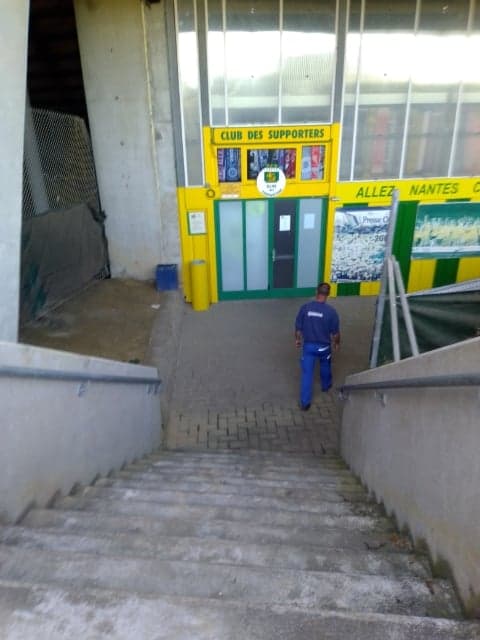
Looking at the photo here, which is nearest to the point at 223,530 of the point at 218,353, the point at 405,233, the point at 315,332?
the point at 315,332

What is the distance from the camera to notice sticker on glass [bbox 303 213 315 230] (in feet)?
33.2

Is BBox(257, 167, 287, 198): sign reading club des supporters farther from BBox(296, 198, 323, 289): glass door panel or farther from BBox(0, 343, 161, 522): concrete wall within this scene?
BBox(0, 343, 161, 522): concrete wall

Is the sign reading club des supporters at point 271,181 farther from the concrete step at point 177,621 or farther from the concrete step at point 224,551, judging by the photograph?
the concrete step at point 177,621

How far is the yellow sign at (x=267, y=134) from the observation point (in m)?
9.26

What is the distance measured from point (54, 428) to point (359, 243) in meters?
8.83

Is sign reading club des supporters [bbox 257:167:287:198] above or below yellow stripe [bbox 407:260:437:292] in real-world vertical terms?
above

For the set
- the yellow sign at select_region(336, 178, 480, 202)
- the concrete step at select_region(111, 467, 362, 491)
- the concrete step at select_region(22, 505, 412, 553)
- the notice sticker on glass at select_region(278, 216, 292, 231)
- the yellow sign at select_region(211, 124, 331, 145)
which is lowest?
the concrete step at select_region(111, 467, 362, 491)

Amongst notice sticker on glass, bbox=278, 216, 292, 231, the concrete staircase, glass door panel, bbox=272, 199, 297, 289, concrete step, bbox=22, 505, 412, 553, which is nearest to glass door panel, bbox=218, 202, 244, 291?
glass door panel, bbox=272, 199, 297, 289

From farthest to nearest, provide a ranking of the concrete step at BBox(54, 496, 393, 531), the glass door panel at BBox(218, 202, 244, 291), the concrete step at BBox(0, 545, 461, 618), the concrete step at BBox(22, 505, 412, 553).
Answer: the glass door panel at BBox(218, 202, 244, 291), the concrete step at BBox(54, 496, 393, 531), the concrete step at BBox(22, 505, 412, 553), the concrete step at BBox(0, 545, 461, 618)

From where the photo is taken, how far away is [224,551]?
228 cm

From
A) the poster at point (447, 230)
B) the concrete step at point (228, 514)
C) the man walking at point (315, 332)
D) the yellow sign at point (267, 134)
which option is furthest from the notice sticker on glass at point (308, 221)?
the concrete step at point (228, 514)

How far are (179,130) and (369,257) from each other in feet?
16.6

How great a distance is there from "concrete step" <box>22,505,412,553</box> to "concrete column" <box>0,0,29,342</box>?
1.67 m

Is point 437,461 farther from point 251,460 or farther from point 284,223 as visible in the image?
point 284,223
